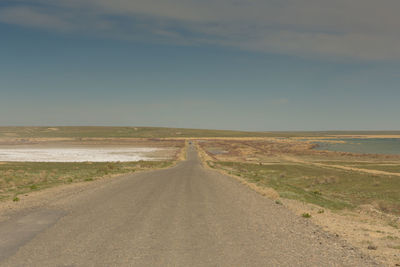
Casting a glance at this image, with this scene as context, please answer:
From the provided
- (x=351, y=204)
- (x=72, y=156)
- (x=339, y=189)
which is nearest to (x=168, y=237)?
(x=351, y=204)

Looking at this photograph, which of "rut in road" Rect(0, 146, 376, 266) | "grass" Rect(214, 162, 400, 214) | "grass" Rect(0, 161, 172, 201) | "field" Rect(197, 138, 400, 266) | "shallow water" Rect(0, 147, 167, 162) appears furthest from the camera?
"shallow water" Rect(0, 147, 167, 162)

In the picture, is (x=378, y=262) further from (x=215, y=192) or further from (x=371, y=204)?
(x=371, y=204)

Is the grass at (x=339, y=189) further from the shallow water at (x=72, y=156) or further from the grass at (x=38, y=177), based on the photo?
the shallow water at (x=72, y=156)

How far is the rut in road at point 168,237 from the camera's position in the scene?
8594mm

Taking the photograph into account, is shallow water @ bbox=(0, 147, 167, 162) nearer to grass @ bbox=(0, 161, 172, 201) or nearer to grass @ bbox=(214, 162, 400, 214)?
grass @ bbox=(0, 161, 172, 201)

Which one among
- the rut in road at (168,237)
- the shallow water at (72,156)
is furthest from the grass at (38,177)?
the shallow water at (72,156)

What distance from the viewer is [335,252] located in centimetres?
948

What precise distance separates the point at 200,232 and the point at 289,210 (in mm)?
6994

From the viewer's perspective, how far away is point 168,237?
10.6m

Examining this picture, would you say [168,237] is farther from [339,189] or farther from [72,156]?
[72,156]

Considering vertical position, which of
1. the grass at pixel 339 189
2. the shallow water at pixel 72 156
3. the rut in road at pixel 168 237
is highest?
the rut in road at pixel 168 237

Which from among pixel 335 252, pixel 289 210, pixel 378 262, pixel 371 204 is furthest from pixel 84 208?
pixel 371 204

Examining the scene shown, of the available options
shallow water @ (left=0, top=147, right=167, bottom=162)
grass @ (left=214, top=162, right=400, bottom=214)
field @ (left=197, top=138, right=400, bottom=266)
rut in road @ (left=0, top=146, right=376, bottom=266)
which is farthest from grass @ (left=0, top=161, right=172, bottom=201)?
shallow water @ (left=0, top=147, right=167, bottom=162)

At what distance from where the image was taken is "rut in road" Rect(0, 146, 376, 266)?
8.59 metres
